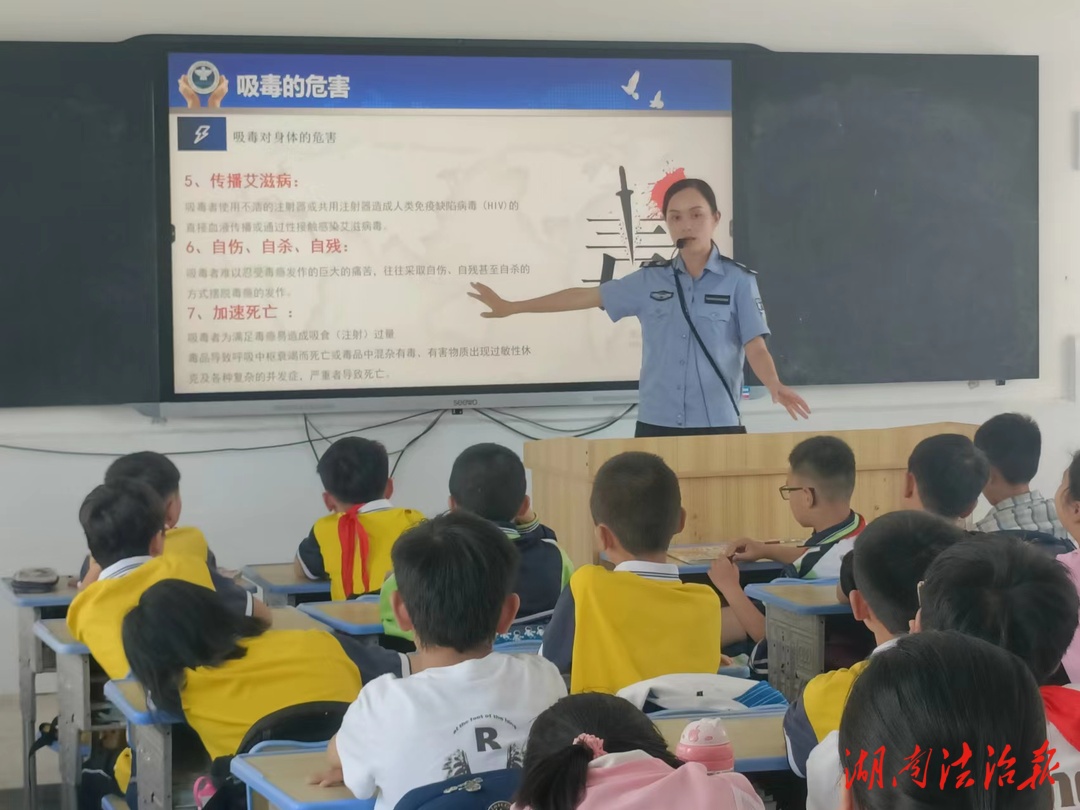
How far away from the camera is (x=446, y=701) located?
1.72m

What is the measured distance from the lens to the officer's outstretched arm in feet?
16.0

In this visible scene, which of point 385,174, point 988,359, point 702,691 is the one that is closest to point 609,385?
point 385,174

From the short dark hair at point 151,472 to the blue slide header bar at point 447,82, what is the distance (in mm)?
1709

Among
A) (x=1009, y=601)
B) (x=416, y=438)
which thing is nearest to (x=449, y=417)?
(x=416, y=438)

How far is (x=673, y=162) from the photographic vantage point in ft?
17.0

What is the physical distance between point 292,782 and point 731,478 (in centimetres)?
246

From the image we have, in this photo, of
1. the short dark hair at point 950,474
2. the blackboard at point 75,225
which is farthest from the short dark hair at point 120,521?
the blackboard at point 75,225

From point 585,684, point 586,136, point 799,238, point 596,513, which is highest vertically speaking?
point 586,136

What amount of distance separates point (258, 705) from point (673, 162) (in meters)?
3.45

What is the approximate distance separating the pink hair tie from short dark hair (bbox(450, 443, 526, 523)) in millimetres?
1915

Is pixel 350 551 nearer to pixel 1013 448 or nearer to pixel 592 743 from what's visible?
pixel 1013 448

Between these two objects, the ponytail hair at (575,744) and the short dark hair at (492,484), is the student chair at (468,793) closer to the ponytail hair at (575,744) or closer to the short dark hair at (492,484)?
the ponytail hair at (575,744)

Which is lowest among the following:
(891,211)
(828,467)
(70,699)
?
(70,699)

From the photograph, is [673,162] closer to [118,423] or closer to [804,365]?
[804,365]
